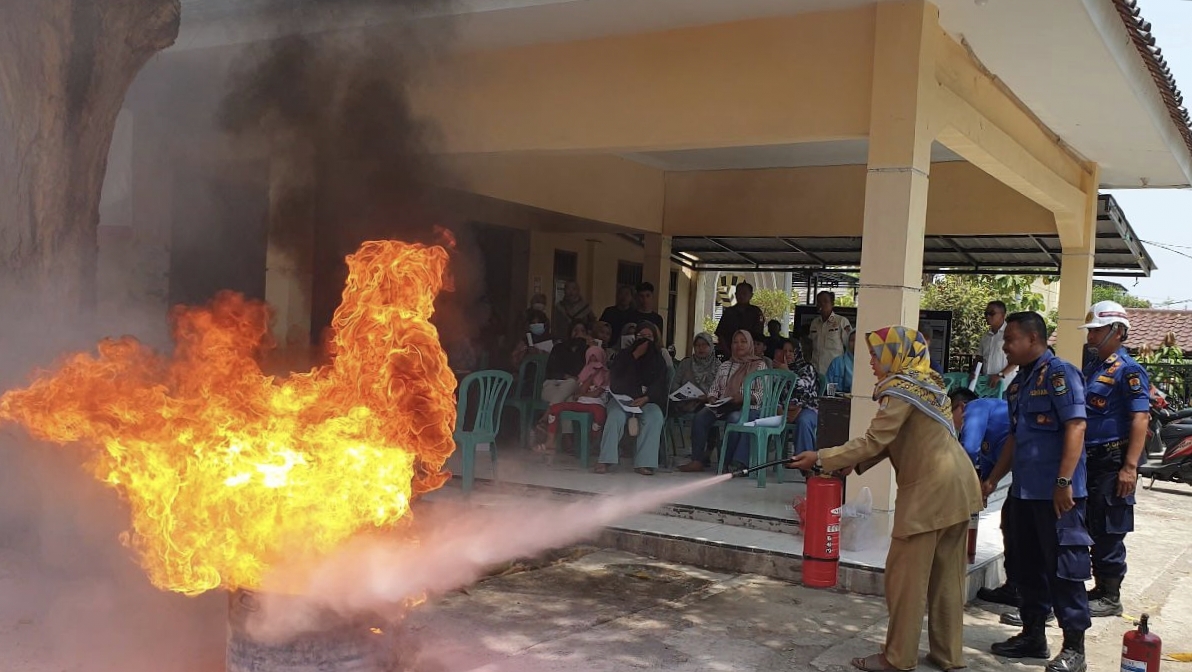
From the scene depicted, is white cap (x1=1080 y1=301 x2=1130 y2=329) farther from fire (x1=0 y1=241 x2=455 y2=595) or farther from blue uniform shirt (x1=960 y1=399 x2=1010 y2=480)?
fire (x1=0 y1=241 x2=455 y2=595)

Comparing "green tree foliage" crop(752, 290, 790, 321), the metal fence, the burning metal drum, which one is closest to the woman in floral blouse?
the burning metal drum

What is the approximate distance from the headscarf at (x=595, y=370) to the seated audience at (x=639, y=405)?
15 cm

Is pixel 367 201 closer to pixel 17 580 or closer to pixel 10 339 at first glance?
pixel 10 339

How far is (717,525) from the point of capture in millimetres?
7098

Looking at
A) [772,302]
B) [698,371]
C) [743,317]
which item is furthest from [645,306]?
[772,302]

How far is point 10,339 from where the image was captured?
17.2ft

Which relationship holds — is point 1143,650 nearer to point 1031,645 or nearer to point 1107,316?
point 1031,645

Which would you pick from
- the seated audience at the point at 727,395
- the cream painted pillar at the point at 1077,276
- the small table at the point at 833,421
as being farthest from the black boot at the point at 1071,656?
the cream painted pillar at the point at 1077,276

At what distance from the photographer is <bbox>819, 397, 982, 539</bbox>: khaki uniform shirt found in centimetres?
461

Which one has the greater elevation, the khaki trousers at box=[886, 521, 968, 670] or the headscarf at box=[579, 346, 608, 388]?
the headscarf at box=[579, 346, 608, 388]

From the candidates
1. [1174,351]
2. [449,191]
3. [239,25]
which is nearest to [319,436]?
[239,25]

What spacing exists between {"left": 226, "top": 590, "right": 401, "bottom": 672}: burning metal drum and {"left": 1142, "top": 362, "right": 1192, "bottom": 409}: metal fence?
17.3 metres

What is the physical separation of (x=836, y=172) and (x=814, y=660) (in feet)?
31.2

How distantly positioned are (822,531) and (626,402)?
10.8ft
